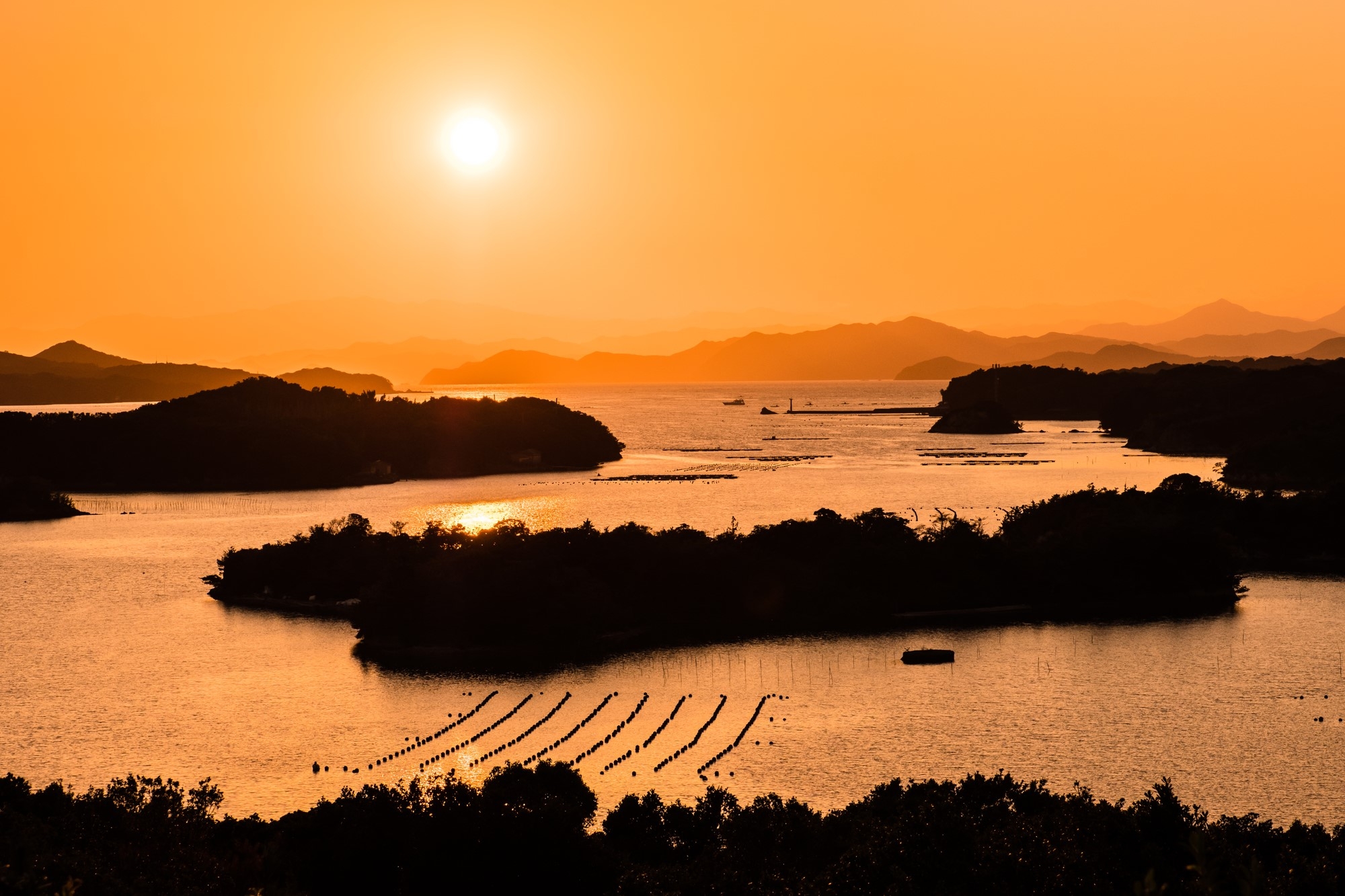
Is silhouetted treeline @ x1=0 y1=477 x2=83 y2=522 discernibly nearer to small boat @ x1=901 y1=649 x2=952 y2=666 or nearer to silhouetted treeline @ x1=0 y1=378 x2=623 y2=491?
Result: silhouetted treeline @ x1=0 y1=378 x2=623 y2=491

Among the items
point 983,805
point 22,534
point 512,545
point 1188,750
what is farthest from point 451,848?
point 22,534

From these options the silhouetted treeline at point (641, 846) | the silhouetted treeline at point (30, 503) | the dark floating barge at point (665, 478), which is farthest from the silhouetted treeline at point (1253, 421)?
the silhouetted treeline at point (30, 503)

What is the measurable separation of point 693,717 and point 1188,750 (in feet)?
54.0

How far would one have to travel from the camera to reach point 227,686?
50.4 m

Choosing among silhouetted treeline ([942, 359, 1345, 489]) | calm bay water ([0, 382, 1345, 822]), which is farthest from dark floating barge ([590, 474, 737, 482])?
calm bay water ([0, 382, 1345, 822])

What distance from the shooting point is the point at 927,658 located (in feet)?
172

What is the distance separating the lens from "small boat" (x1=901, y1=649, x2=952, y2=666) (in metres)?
52.2

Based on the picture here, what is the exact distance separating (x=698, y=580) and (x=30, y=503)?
74.7m

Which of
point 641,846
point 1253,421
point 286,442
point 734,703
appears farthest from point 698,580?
point 1253,421

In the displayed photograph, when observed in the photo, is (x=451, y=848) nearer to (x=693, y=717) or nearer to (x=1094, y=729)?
(x=693, y=717)

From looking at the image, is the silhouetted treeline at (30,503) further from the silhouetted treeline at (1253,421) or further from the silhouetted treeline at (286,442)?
the silhouetted treeline at (1253,421)

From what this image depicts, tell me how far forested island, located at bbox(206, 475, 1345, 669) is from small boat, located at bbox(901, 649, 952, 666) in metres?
6.88

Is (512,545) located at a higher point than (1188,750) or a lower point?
higher

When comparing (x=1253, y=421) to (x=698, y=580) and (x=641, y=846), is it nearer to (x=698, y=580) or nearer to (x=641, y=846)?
(x=698, y=580)
